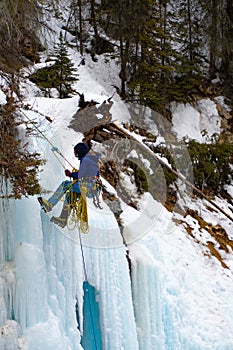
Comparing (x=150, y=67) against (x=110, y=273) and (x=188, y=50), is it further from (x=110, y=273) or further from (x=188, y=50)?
(x=110, y=273)

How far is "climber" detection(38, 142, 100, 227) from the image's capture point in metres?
5.70

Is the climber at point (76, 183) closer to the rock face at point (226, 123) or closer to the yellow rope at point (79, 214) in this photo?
the yellow rope at point (79, 214)

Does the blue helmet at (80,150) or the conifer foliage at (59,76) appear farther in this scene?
the conifer foliage at (59,76)

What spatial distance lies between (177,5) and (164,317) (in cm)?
1474

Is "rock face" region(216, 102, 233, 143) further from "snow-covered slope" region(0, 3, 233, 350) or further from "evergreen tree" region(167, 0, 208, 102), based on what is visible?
"snow-covered slope" region(0, 3, 233, 350)

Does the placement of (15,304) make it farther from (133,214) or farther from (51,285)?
(133,214)

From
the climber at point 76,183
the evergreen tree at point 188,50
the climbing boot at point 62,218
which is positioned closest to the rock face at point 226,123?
the evergreen tree at point 188,50

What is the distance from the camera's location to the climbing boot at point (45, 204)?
547 cm

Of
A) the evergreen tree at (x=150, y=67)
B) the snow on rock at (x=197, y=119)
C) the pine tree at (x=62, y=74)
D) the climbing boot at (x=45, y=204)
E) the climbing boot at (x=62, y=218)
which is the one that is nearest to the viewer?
the climbing boot at (x=45, y=204)

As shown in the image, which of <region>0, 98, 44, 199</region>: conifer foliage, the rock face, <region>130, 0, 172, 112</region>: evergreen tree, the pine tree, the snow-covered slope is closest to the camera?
<region>0, 98, 44, 199</region>: conifer foliage

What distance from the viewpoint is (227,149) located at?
43.6ft

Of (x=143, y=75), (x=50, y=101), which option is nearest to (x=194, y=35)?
(x=143, y=75)

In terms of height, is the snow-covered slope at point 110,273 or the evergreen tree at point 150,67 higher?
the evergreen tree at point 150,67

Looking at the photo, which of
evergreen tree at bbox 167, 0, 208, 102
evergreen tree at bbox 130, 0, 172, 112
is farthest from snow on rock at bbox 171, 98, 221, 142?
evergreen tree at bbox 130, 0, 172, 112
